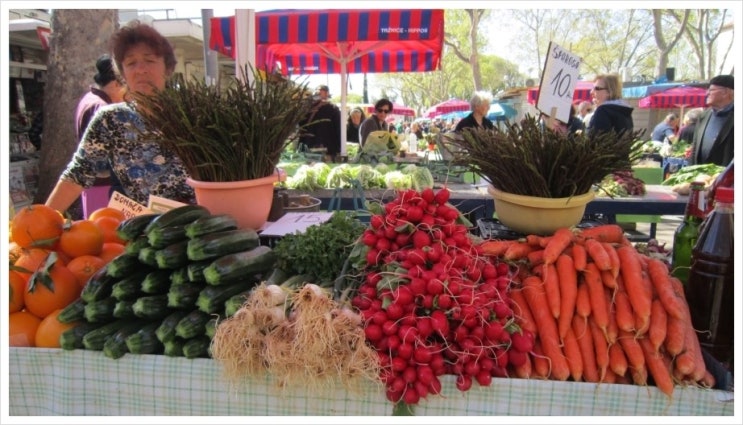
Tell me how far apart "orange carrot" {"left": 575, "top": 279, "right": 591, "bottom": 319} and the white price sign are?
3.32 feet

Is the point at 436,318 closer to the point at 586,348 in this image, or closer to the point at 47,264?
the point at 586,348

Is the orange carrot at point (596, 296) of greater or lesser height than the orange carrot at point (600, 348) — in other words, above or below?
above

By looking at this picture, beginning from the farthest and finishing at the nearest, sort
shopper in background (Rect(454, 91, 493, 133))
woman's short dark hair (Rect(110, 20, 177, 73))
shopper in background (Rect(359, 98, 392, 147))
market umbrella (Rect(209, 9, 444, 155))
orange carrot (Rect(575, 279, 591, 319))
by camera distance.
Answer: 1. shopper in background (Rect(359, 98, 392, 147))
2. shopper in background (Rect(454, 91, 493, 133))
3. market umbrella (Rect(209, 9, 444, 155))
4. woman's short dark hair (Rect(110, 20, 177, 73))
5. orange carrot (Rect(575, 279, 591, 319))

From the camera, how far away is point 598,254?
151cm

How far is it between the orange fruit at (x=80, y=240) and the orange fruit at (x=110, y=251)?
0.08 feet

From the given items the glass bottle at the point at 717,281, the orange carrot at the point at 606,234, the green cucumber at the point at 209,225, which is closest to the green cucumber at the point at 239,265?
the green cucumber at the point at 209,225

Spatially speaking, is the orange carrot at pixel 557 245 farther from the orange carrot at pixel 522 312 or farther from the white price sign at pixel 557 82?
the white price sign at pixel 557 82

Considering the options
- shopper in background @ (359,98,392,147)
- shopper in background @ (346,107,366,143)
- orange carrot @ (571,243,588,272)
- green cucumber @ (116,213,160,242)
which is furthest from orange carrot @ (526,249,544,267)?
shopper in background @ (346,107,366,143)

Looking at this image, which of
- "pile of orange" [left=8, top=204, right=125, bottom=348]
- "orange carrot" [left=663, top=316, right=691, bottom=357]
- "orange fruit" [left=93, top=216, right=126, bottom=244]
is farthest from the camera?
"orange fruit" [left=93, top=216, right=126, bottom=244]

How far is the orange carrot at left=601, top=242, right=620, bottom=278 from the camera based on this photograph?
1.48 meters

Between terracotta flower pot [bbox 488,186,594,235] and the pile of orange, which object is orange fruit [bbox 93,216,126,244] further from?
terracotta flower pot [bbox 488,186,594,235]

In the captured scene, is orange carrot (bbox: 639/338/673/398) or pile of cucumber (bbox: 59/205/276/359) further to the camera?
pile of cucumber (bbox: 59/205/276/359)

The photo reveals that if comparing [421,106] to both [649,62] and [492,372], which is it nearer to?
[649,62]

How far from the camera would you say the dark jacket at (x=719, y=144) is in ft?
17.4
